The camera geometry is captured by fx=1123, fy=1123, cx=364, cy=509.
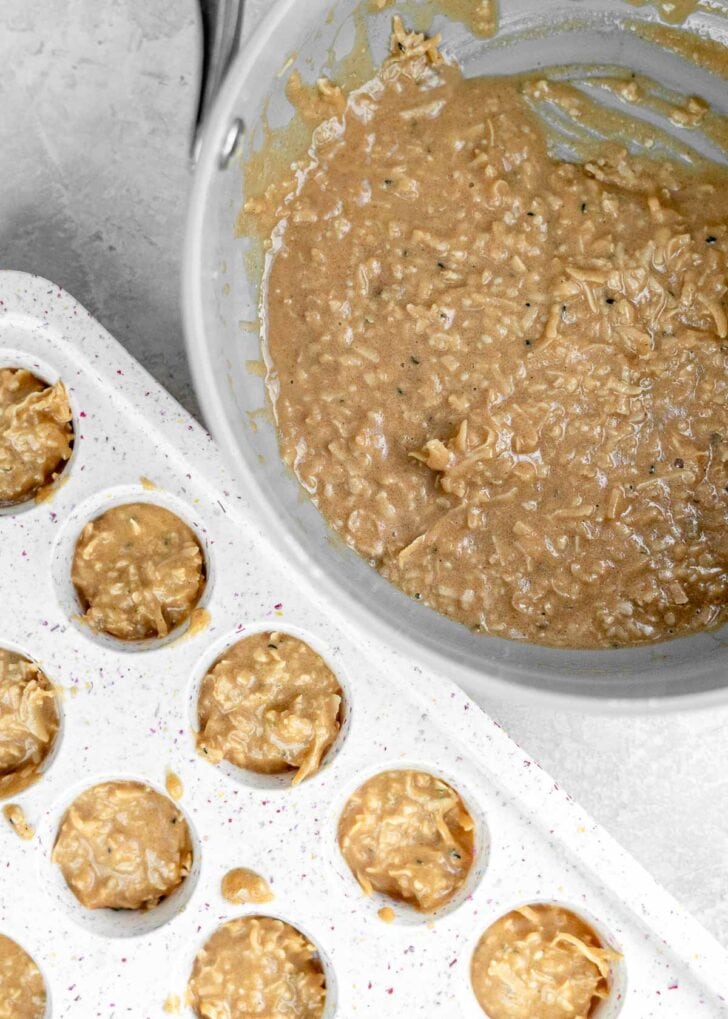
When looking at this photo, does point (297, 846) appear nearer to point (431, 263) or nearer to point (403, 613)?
point (403, 613)

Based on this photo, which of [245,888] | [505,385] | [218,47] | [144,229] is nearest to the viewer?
[218,47]

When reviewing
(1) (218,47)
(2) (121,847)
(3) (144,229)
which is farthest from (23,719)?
(1) (218,47)

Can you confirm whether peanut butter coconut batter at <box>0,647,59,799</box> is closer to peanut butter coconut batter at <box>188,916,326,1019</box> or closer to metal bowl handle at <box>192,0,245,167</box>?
peanut butter coconut batter at <box>188,916,326,1019</box>

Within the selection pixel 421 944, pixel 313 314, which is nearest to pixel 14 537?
pixel 313 314

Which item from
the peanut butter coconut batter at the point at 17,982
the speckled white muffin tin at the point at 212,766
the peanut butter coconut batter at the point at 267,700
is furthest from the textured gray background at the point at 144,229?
the peanut butter coconut batter at the point at 17,982

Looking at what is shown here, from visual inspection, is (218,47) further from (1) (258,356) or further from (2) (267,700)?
(2) (267,700)

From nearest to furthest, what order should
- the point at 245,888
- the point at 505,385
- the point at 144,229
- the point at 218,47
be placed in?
the point at 218,47
the point at 505,385
the point at 245,888
the point at 144,229

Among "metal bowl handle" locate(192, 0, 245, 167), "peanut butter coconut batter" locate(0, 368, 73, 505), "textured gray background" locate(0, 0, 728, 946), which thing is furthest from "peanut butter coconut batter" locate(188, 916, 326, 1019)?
"metal bowl handle" locate(192, 0, 245, 167)
